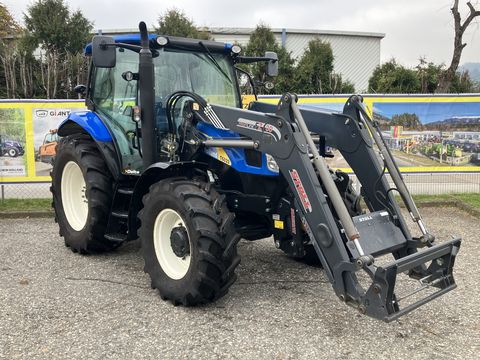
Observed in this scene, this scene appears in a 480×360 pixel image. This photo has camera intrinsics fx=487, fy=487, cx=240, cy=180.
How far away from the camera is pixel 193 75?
514 centimetres

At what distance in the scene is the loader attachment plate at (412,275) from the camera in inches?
132

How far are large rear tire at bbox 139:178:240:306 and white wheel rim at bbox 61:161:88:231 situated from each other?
1876 millimetres

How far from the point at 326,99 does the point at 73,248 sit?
16.8 ft

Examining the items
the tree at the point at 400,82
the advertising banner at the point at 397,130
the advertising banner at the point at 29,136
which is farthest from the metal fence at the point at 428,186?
the tree at the point at 400,82

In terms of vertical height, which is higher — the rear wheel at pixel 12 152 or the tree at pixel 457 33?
the tree at pixel 457 33

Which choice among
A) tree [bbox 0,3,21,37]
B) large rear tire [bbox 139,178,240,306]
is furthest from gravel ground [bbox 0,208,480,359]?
tree [bbox 0,3,21,37]

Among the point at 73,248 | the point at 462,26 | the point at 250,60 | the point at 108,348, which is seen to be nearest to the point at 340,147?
the point at 250,60

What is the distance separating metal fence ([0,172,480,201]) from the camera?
907 centimetres

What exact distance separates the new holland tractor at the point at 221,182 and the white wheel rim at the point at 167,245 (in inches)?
0.4

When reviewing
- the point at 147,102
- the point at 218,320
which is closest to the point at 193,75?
the point at 147,102

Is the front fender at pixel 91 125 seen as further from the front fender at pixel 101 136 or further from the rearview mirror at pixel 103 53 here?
the rearview mirror at pixel 103 53

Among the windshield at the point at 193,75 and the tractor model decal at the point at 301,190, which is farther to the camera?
the windshield at the point at 193,75

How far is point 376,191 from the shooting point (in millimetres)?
4543

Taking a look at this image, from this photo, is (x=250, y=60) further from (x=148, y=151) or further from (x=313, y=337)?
(x=313, y=337)
